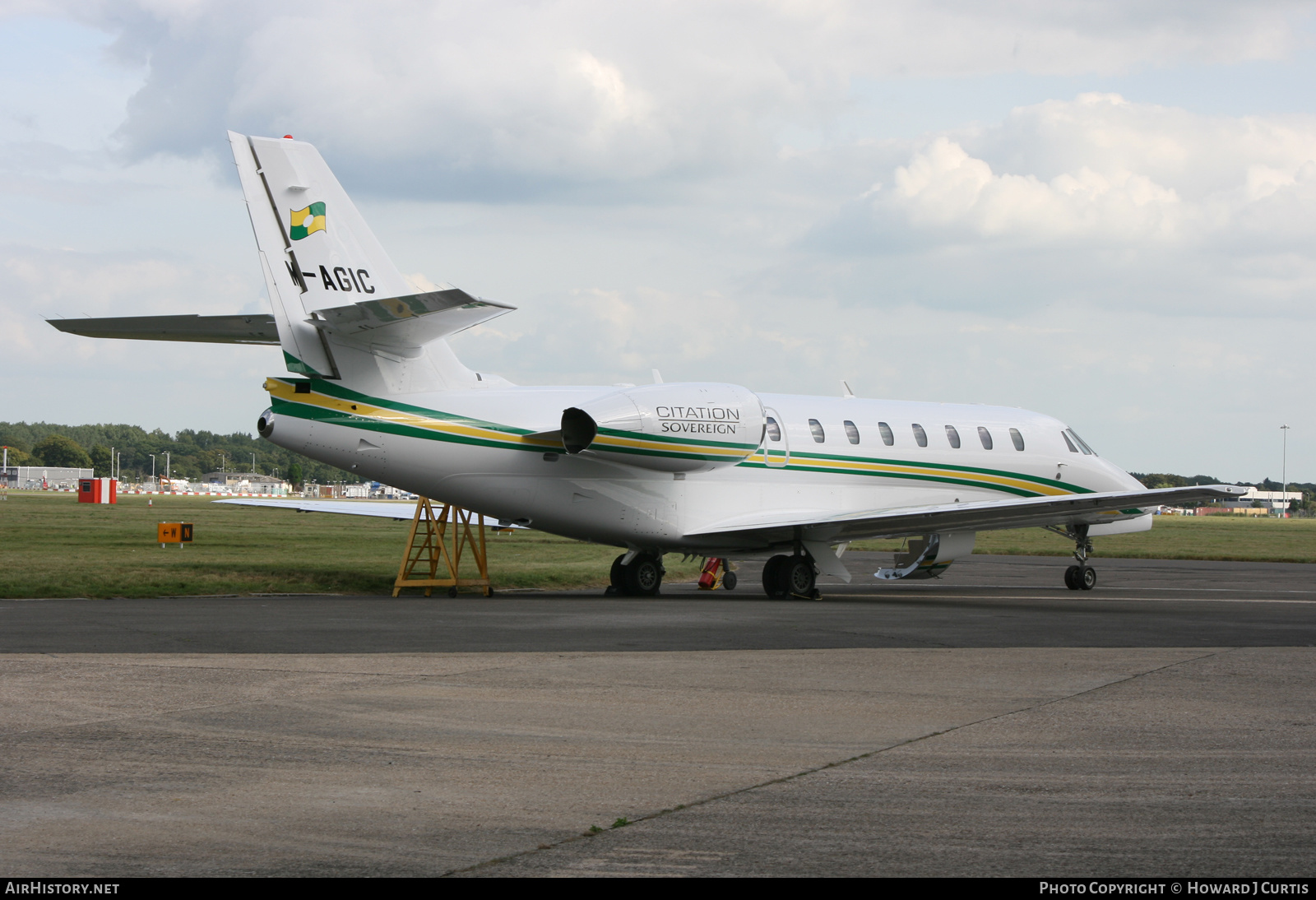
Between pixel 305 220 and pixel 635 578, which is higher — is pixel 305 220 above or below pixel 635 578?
above

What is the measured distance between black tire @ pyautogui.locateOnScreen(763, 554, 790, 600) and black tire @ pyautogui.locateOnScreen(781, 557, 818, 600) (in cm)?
5

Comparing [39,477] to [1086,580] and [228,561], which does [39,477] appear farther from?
[1086,580]

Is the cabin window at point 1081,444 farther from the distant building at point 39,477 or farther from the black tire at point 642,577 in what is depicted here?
the distant building at point 39,477

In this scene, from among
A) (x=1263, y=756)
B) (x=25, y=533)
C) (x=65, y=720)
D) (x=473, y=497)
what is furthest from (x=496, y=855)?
Answer: (x=25, y=533)

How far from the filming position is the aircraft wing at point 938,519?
2041 centimetres

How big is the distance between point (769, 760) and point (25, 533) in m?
38.3

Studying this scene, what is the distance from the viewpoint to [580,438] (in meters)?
20.2

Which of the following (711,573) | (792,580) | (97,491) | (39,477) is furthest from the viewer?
Answer: (39,477)

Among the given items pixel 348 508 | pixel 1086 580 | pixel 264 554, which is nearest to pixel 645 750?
pixel 348 508

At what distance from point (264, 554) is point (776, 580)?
1597cm

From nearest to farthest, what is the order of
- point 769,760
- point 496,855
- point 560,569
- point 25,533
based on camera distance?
1. point 496,855
2. point 769,760
3. point 560,569
4. point 25,533

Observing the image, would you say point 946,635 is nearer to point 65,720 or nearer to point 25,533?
point 65,720

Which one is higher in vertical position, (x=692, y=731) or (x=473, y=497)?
(x=473, y=497)
